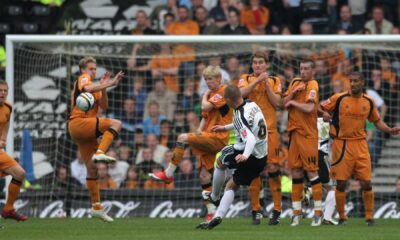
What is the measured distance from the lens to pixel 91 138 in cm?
1656

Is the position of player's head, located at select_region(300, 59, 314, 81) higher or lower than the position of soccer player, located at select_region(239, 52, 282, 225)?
higher

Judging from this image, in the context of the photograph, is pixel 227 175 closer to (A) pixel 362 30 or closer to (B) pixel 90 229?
(B) pixel 90 229

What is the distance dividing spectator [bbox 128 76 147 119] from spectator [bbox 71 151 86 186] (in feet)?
4.27

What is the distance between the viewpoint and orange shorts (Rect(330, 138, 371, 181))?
52.2 ft

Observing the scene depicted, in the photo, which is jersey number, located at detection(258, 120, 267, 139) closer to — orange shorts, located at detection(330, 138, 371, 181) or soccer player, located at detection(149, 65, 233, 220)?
soccer player, located at detection(149, 65, 233, 220)

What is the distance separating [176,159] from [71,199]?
14.1 ft

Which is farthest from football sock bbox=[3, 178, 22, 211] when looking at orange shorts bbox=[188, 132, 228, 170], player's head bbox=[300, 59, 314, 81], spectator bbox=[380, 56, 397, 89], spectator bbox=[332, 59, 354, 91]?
spectator bbox=[380, 56, 397, 89]

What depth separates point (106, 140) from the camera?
1612 centimetres

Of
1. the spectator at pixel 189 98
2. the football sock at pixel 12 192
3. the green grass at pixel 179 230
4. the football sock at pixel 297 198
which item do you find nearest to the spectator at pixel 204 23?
the spectator at pixel 189 98

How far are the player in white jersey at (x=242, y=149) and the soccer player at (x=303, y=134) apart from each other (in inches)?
41.1

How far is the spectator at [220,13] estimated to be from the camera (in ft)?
78.2

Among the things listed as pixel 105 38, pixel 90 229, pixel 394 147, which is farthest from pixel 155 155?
pixel 90 229

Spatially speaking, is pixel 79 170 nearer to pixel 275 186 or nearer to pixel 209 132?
pixel 209 132

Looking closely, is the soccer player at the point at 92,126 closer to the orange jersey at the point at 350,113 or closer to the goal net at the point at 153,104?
the orange jersey at the point at 350,113
